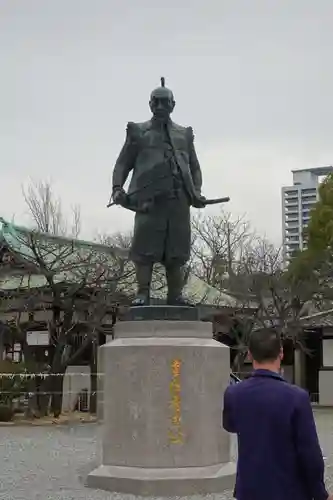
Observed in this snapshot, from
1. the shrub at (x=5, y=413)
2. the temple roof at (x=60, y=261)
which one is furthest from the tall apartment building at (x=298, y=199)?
the shrub at (x=5, y=413)

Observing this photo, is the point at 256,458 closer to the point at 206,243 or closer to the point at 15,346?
the point at 15,346

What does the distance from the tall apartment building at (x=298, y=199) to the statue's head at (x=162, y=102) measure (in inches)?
1353

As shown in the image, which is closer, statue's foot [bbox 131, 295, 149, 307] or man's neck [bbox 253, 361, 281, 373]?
man's neck [bbox 253, 361, 281, 373]

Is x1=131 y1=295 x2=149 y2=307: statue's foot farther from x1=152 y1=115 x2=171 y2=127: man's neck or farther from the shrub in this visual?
the shrub

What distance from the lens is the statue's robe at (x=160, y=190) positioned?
8.27 meters

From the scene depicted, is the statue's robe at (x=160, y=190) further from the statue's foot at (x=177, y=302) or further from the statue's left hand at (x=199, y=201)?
the statue's foot at (x=177, y=302)

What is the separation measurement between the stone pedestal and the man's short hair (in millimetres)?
3860

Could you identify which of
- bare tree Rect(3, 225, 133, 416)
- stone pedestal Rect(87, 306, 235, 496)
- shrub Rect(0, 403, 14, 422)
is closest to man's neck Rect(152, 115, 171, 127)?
stone pedestal Rect(87, 306, 235, 496)

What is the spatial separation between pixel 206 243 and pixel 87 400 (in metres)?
16.1

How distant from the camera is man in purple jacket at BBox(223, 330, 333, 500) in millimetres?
3350

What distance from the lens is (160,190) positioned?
27.1ft

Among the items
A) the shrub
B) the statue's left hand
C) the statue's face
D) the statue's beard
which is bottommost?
the shrub

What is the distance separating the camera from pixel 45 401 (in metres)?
19.9

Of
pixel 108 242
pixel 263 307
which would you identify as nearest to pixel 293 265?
pixel 263 307
